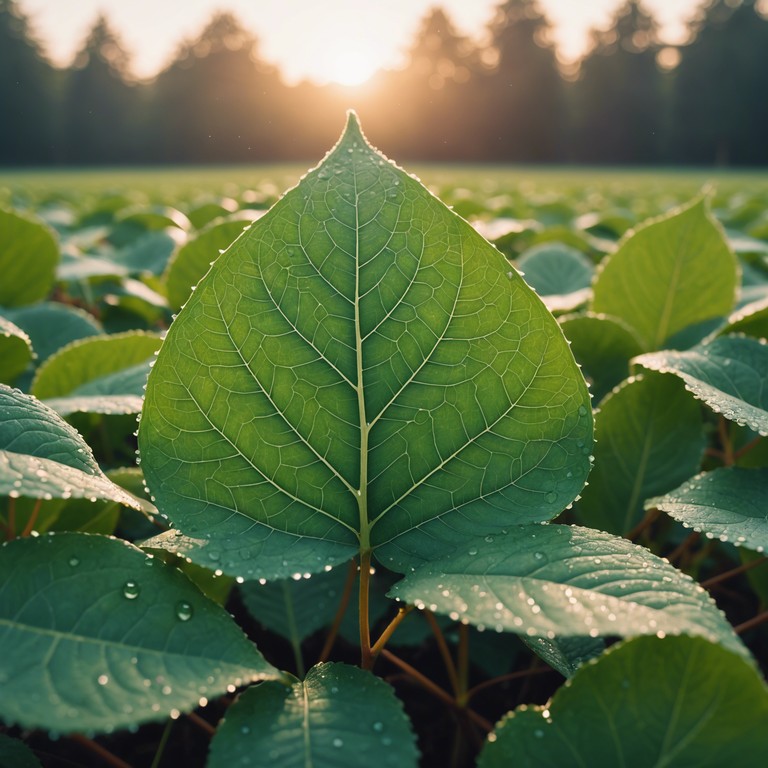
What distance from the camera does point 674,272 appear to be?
1343 millimetres

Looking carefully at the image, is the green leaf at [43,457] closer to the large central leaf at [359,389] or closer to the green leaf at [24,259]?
the large central leaf at [359,389]

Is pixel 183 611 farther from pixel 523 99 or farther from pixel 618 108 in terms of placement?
pixel 618 108

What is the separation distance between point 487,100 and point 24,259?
48618mm

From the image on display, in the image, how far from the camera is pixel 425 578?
0.68 m

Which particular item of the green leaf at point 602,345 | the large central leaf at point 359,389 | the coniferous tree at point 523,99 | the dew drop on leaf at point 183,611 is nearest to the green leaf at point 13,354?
the large central leaf at point 359,389

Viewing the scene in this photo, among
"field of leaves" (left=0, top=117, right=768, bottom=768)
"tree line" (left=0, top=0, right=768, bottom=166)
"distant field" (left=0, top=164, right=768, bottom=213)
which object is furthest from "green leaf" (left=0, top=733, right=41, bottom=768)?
"tree line" (left=0, top=0, right=768, bottom=166)

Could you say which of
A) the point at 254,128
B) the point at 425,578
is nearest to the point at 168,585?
the point at 425,578

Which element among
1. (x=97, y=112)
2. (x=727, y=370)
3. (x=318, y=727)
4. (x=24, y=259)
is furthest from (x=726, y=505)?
(x=97, y=112)

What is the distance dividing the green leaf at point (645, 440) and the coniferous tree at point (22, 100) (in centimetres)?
4852

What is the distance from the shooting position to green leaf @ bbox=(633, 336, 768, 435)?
86cm

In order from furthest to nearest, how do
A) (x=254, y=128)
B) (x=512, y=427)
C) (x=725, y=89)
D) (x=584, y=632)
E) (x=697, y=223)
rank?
(x=725, y=89) → (x=254, y=128) → (x=697, y=223) → (x=512, y=427) → (x=584, y=632)

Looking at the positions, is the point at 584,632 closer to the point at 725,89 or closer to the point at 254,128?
the point at 254,128

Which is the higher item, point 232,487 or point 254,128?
point 254,128

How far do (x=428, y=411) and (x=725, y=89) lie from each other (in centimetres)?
4999
